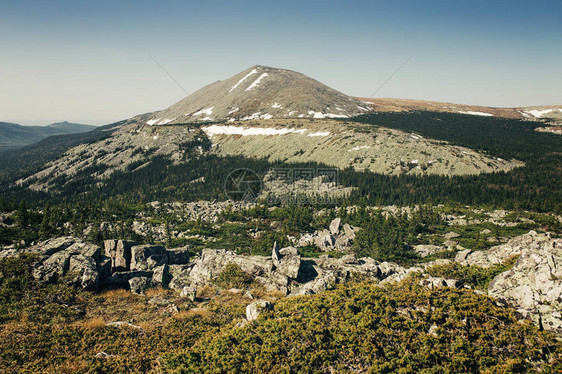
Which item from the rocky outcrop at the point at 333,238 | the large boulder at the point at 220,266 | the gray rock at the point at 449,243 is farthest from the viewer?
the rocky outcrop at the point at 333,238

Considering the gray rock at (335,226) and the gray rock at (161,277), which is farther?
the gray rock at (335,226)

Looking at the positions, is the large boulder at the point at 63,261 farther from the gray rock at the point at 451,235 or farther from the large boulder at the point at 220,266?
the gray rock at the point at 451,235

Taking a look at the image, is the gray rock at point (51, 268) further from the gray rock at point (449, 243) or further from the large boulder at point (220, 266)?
the gray rock at point (449, 243)

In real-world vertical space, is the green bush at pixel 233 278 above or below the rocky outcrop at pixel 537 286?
below

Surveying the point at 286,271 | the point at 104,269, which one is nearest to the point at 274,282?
the point at 286,271

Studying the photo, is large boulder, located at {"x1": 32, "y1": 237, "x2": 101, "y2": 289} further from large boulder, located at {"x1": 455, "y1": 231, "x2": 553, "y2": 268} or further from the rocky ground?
large boulder, located at {"x1": 455, "y1": 231, "x2": 553, "y2": 268}

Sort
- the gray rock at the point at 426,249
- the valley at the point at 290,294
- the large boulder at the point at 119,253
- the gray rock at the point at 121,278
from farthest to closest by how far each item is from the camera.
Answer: the gray rock at the point at 426,249
the large boulder at the point at 119,253
the gray rock at the point at 121,278
the valley at the point at 290,294

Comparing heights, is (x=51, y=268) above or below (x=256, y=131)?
below

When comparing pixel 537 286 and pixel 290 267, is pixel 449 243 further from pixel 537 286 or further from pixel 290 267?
pixel 537 286

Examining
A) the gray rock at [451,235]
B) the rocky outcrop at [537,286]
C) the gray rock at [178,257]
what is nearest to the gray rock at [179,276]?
the gray rock at [178,257]

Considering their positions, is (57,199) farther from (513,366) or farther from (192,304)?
(513,366)

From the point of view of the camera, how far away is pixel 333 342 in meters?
17.2

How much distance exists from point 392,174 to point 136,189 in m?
119

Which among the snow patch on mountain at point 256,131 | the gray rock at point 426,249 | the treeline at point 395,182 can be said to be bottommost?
the gray rock at point 426,249
